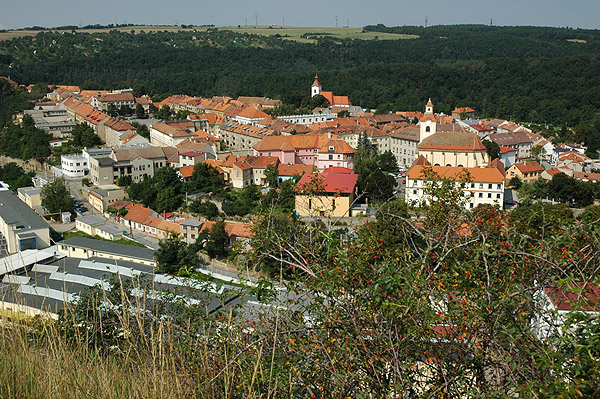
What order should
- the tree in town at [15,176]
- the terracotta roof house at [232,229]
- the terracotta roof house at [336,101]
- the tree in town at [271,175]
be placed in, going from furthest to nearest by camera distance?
the terracotta roof house at [336,101], the tree in town at [15,176], the tree in town at [271,175], the terracotta roof house at [232,229]

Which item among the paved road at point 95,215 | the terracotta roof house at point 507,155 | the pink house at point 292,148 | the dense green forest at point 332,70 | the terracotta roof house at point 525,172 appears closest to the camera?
the paved road at point 95,215

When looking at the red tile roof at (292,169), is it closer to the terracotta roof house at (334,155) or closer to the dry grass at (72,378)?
the terracotta roof house at (334,155)

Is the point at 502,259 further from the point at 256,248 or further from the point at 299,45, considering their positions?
the point at 299,45

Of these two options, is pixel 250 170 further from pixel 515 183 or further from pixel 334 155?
pixel 515 183

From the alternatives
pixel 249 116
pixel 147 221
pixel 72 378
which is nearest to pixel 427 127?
pixel 249 116

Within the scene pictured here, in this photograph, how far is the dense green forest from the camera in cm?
3494

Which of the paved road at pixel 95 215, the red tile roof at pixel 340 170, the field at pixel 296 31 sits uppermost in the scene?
the field at pixel 296 31

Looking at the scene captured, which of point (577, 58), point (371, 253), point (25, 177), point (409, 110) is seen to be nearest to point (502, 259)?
point (371, 253)

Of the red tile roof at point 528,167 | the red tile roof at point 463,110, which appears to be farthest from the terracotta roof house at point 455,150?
the red tile roof at point 463,110

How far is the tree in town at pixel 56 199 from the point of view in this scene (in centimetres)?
1672

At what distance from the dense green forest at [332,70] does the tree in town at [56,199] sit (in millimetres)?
17172

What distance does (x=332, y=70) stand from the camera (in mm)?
46031

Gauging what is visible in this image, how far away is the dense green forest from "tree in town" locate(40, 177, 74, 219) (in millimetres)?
17172

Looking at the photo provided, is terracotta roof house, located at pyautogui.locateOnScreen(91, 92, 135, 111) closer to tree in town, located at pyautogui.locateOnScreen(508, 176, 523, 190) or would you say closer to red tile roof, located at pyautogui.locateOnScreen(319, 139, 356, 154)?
red tile roof, located at pyautogui.locateOnScreen(319, 139, 356, 154)
